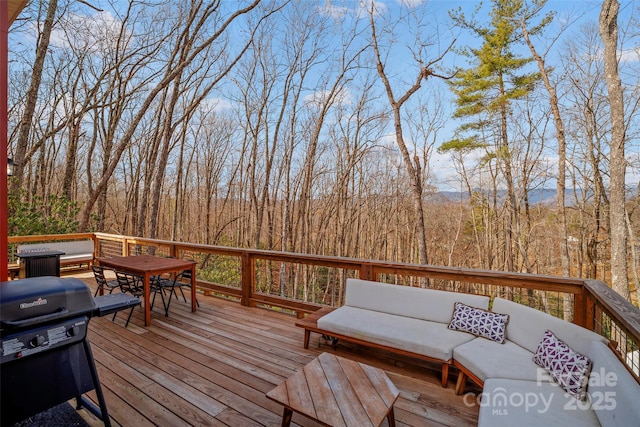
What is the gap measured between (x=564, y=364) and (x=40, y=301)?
2.95m

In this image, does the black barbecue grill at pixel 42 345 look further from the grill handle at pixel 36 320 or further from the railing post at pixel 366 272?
the railing post at pixel 366 272

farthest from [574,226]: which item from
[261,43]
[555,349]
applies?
[261,43]

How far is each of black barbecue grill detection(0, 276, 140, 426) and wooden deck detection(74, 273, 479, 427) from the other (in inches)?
20.1

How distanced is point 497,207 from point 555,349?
34.7ft

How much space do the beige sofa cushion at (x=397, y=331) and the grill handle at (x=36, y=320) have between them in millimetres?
2002

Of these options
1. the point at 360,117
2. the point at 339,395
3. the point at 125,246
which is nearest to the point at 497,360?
the point at 339,395

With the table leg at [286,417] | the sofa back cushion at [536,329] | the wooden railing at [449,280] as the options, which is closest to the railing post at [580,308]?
the wooden railing at [449,280]

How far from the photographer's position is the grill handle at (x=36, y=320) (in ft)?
4.41

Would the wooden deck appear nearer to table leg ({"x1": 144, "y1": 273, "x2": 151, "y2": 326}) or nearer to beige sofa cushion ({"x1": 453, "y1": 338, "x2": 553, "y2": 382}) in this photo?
table leg ({"x1": 144, "y1": 273, "x2": 151, "y2": 326})

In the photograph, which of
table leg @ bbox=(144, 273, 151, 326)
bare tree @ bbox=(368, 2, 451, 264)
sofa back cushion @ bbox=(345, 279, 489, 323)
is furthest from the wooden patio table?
bare tree @ bbox=(368, 2, 451, 264)

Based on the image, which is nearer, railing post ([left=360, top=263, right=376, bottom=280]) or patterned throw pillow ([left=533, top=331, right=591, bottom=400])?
patterned throw pillow ([left=533, top=331, right=591, bottom=400])

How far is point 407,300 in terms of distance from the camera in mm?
3061

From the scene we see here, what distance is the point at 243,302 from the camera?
444cm

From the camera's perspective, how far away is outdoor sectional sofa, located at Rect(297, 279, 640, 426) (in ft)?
5.14
